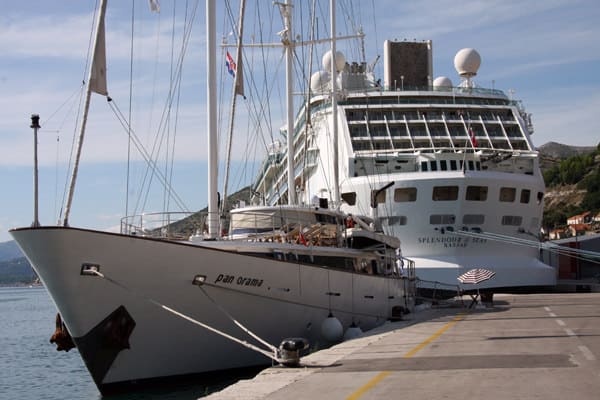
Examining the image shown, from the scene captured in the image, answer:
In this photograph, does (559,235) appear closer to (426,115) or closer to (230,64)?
(426,115)

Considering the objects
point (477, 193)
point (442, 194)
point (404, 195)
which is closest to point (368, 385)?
point (404, 195)

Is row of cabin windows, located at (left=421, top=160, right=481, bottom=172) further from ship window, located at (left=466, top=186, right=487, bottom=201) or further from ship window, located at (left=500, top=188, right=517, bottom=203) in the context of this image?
ship window, located at (left=500, top=188, right=517, bottom=203)

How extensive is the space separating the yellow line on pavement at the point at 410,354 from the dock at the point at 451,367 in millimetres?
11

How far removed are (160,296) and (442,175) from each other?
2412cm

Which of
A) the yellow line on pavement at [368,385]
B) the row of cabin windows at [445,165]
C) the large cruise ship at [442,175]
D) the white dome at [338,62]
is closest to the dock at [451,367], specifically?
the yellow line on pavement at [368,385]

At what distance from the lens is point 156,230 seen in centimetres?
1881

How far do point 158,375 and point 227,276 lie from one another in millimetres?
2335

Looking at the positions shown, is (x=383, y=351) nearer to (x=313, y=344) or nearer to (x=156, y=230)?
(x=313, y=344)

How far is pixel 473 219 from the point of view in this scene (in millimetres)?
36938

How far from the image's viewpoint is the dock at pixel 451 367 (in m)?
9.20

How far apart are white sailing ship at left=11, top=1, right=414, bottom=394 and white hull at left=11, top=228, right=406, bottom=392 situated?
2 cm

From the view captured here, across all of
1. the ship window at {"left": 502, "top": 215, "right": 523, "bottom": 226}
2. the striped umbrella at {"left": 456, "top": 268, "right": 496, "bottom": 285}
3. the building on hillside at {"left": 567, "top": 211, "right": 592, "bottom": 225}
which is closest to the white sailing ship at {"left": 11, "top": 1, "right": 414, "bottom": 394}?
the striped umbrella at {"left": 456, "top": 268, "right": 496, "bottom": 285}

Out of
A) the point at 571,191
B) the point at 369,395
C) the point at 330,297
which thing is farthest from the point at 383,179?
the point at 571,191

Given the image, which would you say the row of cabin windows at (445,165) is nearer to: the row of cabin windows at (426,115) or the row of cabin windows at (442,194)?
the row of cabin windows at (442,194)
